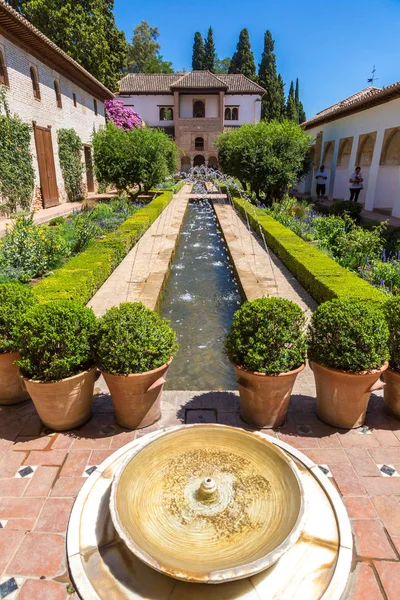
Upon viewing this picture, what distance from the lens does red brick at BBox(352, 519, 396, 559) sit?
2264 millimetres

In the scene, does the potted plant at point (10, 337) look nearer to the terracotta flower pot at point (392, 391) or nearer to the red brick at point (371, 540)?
the red brick at point (371, 540)

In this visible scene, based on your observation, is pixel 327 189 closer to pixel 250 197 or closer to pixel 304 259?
pixel 250 197

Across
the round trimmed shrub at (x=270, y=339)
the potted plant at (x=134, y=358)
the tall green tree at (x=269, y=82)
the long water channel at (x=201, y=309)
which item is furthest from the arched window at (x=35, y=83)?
the tall green tree at (x=269, y=82)

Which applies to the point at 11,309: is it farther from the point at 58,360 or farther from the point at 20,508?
the point at 20,508

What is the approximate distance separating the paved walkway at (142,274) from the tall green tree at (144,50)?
165 ft

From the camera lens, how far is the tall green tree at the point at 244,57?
4866cm

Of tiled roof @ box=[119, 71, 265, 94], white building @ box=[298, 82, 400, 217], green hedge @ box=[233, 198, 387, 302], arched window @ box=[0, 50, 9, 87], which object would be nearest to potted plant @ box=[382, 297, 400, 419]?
green hedge @ box=[233, 198, 387, 302]

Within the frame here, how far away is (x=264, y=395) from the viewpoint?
3258mm

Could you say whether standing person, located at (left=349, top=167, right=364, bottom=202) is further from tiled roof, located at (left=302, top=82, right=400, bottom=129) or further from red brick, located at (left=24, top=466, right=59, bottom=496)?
red brick, located at (left=24, top=466, right=59, bottom=496)

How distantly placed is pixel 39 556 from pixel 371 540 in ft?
6.59

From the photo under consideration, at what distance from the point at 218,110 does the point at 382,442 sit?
4321 centimetres

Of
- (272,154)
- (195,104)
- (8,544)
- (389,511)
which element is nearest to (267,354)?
(389,511)

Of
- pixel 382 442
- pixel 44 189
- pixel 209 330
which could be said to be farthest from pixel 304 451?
pixel 44 189

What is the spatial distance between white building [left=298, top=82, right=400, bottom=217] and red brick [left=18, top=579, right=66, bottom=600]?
566 inches
